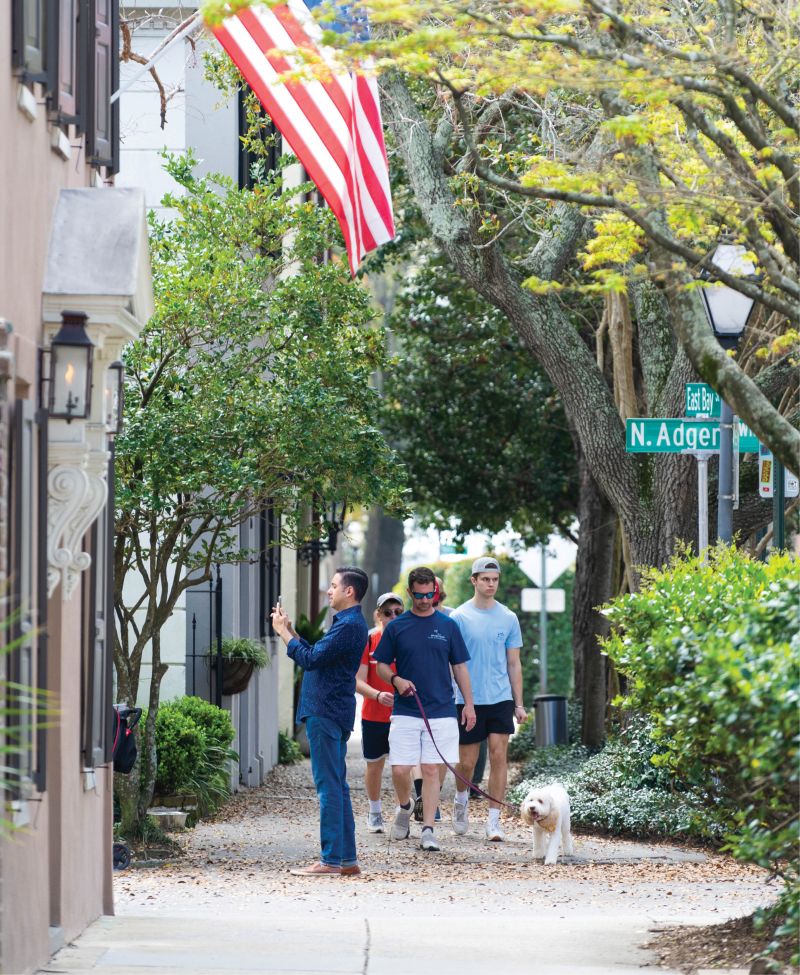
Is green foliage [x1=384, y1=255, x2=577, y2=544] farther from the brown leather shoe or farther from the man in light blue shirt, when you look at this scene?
the brown leather shoe

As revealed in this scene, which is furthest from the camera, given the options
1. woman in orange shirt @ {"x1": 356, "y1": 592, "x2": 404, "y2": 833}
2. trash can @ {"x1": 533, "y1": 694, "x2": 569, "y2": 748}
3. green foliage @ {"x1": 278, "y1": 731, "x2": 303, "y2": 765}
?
green foliage @ {"x1": 278, "y1": 731, "x2": 303, "y2": 765}

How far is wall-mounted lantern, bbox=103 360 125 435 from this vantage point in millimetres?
8094

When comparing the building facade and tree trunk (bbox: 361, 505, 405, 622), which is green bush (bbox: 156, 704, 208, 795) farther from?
tree trunk (bbox: 361, 505, 405, 622)

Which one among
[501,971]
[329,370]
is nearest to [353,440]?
[329,370]

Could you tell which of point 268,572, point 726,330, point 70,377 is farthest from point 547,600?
point 70,377

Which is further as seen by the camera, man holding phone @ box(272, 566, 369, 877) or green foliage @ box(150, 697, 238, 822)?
green foliage @ box(150, 697, 238, 822)

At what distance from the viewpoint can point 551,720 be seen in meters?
18.8

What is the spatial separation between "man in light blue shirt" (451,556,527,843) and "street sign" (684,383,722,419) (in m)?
1.91

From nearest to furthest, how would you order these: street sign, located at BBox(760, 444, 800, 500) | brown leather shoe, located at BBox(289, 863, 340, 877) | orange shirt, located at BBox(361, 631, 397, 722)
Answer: brown leather shoe, located at BBox(289, 863, 340, 877) → street sign, located at BBox(760, 444, 800, 500) → orange shirt, located at BBox(361, 631, 397, 722)

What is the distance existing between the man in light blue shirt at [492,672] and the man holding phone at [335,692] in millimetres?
2640

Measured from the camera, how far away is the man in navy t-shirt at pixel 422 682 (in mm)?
12008

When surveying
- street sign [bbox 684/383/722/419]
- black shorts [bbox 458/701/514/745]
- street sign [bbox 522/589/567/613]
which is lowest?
black shorts [bbox 458/701/514/745]

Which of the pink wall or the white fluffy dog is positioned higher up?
the pink wall

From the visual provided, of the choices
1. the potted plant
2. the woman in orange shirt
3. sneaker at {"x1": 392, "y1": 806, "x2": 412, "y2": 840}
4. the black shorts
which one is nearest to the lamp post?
the black shorts
